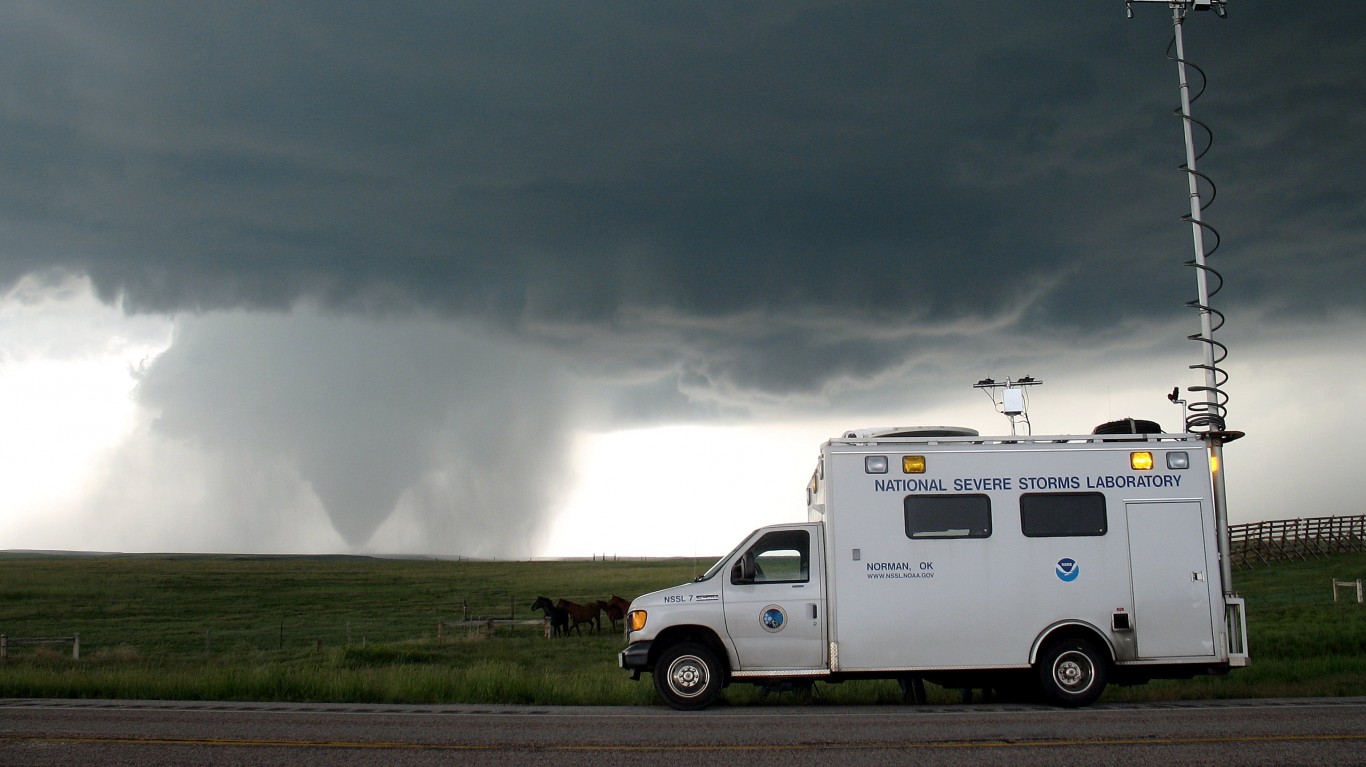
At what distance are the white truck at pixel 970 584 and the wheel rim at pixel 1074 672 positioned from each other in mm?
18

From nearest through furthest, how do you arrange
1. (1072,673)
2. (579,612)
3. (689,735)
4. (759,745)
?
(759,745), (689,735), (1072,673), (579,612)

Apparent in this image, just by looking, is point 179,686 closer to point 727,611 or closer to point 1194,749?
point 727,611

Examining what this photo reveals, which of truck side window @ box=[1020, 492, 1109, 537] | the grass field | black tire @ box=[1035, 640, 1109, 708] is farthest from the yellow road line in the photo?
the grass field

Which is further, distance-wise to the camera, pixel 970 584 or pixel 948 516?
pixel 948 516

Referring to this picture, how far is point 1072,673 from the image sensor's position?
12.9 metres

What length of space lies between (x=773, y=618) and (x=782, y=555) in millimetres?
817

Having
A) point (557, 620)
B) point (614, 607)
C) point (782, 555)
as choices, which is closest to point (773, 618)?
point (782, 555)

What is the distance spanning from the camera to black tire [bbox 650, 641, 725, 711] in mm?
12891

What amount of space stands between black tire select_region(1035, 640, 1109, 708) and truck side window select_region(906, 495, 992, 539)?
1738 mm

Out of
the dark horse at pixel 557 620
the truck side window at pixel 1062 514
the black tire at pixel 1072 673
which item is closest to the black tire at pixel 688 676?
the black tire at pixel 1072 673

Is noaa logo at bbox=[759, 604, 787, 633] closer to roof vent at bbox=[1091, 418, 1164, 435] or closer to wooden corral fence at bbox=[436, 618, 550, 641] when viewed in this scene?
roof vent at bbox=[1091, 418, 1164, 435]

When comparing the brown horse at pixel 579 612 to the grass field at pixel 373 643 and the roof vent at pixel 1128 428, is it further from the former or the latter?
the roof vent at pixel 1128 428

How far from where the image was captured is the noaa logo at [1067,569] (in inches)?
510

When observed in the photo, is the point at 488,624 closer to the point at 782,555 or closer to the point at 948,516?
the point at 782,555
